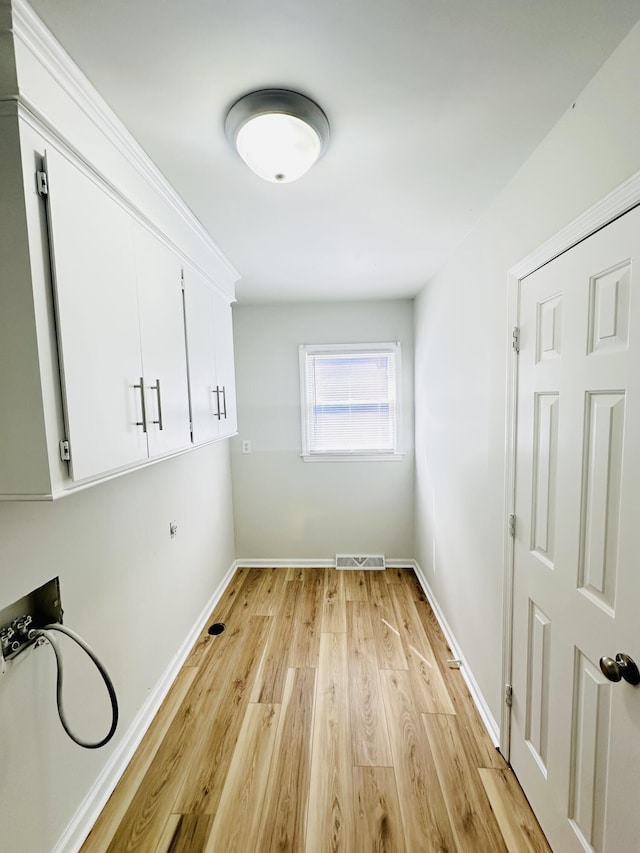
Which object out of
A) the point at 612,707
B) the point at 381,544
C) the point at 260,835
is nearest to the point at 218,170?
the point at 612,707

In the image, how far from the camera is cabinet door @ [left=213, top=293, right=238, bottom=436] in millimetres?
2184

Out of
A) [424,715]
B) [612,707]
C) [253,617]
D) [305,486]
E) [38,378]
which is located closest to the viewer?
[38,378]

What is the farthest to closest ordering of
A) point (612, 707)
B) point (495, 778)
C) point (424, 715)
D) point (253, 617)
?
point (253, 617) → point (424, 715) → point (495, 778) → point (612, 707)

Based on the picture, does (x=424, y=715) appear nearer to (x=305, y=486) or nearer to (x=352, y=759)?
(x=352, y=759)

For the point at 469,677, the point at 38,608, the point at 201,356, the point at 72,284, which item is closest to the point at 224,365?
the point at 201,356

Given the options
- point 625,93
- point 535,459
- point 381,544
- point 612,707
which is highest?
point 625,93

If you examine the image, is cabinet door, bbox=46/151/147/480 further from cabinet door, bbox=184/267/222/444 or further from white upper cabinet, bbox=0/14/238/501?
cabinet door, bbox=184/267/222/444

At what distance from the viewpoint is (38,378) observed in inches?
34.1

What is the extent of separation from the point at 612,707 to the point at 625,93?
1621mm

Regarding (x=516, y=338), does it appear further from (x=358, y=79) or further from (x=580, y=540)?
(x=358, y=79)

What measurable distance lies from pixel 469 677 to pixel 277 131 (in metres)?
2.67

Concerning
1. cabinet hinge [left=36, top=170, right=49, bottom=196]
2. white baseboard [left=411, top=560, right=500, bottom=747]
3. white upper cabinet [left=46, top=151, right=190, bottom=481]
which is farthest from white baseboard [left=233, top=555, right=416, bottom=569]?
cabinet hinge [left=36, top=170, right=49, bottom=196]

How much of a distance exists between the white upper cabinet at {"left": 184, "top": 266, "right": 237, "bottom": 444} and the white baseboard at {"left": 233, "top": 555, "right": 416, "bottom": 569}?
64.8 inches

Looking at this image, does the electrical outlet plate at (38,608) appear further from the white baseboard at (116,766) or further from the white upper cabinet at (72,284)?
the white baseboard at (116,766)
